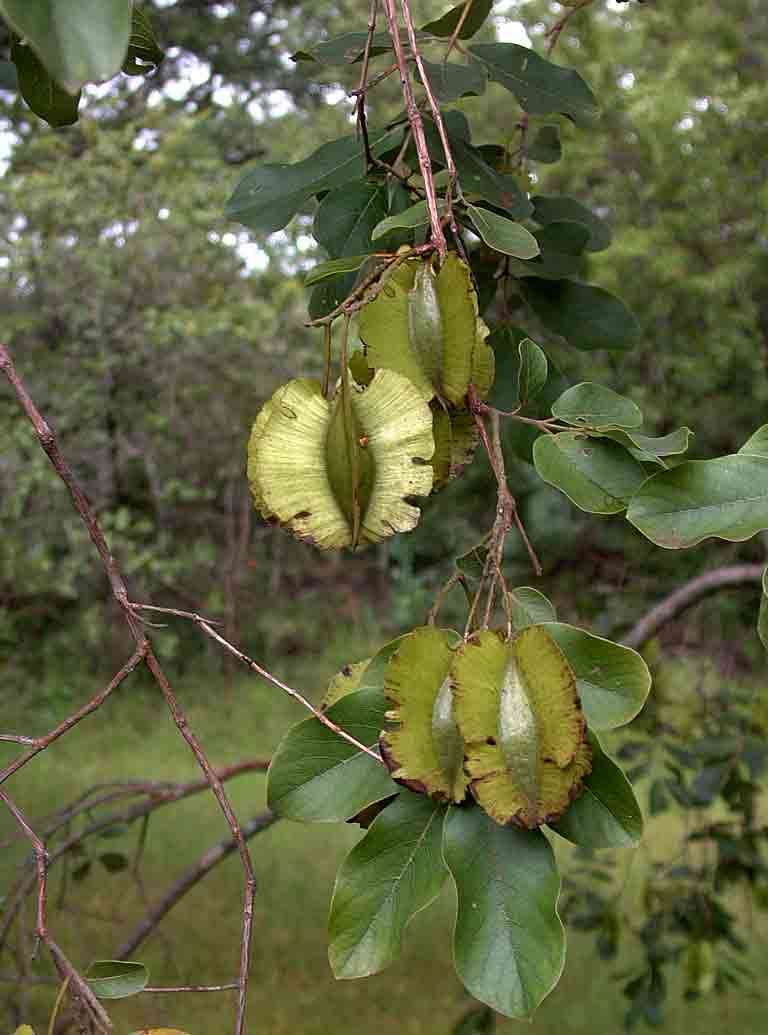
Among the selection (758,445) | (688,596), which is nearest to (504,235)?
(758,445)

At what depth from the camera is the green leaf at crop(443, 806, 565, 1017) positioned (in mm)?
426

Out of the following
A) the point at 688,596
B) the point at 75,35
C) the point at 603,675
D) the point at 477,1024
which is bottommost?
the point at 477,1024

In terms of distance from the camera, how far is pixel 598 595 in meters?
2.13

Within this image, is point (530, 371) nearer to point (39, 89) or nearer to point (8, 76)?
point (39, 89)

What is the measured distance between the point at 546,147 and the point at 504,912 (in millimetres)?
677

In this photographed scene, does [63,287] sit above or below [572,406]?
below

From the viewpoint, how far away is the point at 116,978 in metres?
0.49

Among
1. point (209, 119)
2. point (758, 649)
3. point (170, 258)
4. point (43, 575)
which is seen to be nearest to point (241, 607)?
point (43, 575)

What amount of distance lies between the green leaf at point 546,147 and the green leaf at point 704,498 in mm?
544

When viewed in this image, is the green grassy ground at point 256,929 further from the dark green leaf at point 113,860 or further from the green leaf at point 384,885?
the green leaf at point 384,885

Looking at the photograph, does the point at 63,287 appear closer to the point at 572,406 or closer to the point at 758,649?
the point at 758,649

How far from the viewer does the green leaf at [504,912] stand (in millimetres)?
426

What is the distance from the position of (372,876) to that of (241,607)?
3.62 m

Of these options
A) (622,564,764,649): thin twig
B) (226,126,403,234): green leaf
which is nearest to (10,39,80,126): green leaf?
(226,126,403,234): green leaf
